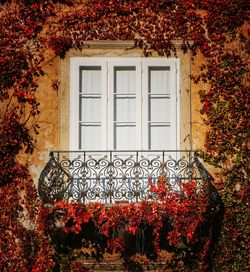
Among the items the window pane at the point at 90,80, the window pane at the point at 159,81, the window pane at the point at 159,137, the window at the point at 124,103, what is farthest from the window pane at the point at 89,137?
the window pane at the point at 159,81

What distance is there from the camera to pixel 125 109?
11.1 meters

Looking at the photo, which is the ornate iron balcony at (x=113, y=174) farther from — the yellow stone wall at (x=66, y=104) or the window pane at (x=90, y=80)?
the window pane at (x=90, y=80)

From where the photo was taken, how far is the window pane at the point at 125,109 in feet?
36.3

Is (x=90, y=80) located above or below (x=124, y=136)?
above

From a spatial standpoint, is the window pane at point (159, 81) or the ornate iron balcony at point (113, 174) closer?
the ornate iron balcony at point (113, 174)

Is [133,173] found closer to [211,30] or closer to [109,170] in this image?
[109,170]

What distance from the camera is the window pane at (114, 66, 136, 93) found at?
36.5ft

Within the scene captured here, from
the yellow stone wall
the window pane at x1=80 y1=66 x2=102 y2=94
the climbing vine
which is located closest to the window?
the window pane at x1=80 y1=66 x2=102 y2=94

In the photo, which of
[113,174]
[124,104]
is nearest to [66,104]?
[124,104]

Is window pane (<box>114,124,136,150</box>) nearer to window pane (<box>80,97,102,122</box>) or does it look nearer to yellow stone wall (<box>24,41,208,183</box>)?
Answer: window pane (<box>80,97,102,122</box>)

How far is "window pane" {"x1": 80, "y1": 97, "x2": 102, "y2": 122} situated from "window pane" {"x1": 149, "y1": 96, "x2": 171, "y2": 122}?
41.3 inches

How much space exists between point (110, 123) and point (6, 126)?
2054mm

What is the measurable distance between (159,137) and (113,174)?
1259mm

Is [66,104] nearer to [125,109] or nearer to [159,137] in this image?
[125,109]
